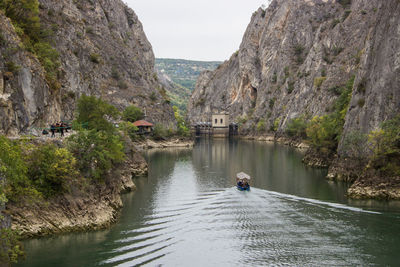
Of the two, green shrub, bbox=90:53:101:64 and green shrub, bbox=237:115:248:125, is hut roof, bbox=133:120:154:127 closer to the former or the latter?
green shrub, bbox=90:53:101:64

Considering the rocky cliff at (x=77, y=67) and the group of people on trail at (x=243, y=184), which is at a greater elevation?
the rocky cliff at (x=77, y=67)

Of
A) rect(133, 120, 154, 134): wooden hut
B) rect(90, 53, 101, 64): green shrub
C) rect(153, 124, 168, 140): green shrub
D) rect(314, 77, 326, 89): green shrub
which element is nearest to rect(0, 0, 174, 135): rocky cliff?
rect(90, 53, 101, 64): green shrub

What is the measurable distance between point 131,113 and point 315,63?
194 feet

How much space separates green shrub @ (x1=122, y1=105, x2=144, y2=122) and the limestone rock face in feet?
156

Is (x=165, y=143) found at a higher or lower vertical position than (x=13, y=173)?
lower

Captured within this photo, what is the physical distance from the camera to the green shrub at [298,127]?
107250mm

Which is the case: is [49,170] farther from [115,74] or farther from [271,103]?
[271,103]

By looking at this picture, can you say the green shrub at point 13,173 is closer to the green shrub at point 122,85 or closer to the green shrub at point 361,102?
the green shrub at point 361,102

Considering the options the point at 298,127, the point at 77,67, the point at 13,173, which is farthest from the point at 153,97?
the point at 13,173

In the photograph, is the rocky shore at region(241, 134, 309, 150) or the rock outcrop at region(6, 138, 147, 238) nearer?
the rock outcrop at region(6, 138, 147, 238)

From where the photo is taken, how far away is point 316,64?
4759 inches

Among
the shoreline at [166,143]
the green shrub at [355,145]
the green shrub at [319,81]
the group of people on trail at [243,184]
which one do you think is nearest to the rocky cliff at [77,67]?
the shoreline at [166,143]

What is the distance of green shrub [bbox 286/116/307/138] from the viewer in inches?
4222

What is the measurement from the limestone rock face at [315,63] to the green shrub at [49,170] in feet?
111
